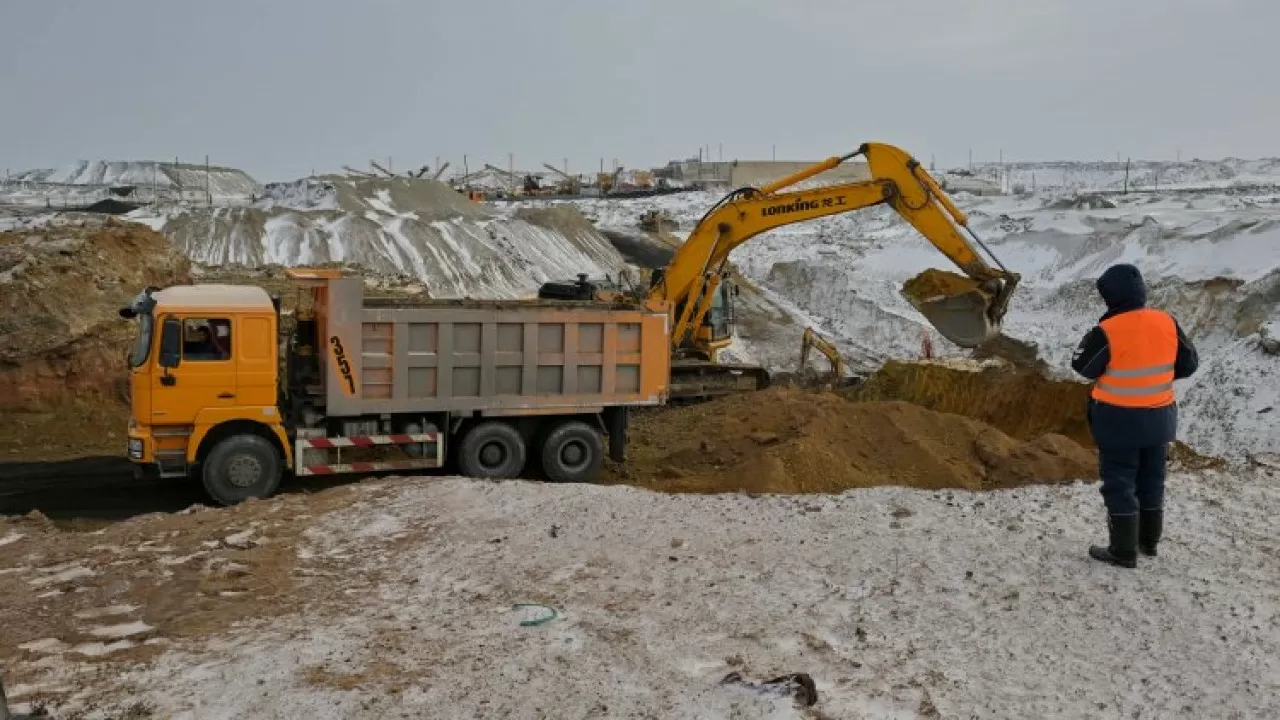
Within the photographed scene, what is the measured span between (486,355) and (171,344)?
312 cm

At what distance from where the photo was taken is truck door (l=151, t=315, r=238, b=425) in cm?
986

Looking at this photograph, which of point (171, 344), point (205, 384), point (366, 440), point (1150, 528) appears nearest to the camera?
point (1150, 528)

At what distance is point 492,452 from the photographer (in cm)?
1129

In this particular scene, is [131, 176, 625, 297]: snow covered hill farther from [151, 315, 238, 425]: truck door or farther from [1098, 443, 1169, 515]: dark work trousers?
[1098, 443, 1169, 515]: dark work trousers

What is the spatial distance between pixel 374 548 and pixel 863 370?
18.8 metres

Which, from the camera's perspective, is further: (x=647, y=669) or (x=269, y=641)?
(x=269, y=641)

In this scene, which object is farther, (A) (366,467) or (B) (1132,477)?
(A) (366,467)

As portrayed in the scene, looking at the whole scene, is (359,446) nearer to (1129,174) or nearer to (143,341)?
(143,341)

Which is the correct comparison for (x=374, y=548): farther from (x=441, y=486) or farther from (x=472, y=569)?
(x=441, y=486)

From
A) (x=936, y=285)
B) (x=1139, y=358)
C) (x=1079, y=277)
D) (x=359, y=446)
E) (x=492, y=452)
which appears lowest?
(x=492, y=452)

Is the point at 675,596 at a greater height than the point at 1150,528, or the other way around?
the point at 1150,528

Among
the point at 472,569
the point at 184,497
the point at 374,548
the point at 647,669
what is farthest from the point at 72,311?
the point at 647,669

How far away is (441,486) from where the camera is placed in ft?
30.0

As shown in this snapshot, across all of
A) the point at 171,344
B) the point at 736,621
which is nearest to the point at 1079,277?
the point at 171,344
